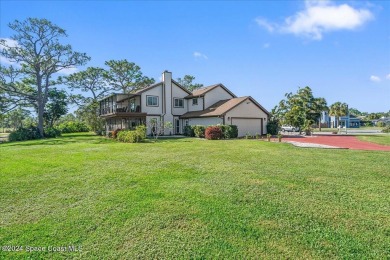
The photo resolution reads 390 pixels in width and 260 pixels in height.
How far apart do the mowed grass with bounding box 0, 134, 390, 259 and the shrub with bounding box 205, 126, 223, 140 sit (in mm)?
14442

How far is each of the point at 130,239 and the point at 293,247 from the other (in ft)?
10.2

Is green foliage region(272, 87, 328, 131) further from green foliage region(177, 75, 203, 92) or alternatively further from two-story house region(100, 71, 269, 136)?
green foliage region(177, 75, 203, 92)

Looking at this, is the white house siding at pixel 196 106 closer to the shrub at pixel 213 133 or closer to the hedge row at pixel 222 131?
the hedge row at pixel 222 131

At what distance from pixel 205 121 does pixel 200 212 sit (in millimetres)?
23805

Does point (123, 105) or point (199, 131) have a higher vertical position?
point (123, 105)

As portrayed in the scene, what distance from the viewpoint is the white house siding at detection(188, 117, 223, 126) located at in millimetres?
27703

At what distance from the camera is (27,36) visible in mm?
32531

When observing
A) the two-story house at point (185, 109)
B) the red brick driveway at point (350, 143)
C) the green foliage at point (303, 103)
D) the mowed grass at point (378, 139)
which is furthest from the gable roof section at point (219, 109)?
the green foliage at point (303, 103)

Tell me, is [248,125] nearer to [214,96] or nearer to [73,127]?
[214,96]

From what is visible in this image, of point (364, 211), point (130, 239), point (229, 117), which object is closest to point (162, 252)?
point (130, 239)

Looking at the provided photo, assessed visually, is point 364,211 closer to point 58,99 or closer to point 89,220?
point 89,220

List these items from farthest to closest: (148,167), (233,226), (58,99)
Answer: (58,99) < (148,167) < (233,226)

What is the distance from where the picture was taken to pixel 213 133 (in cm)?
2464

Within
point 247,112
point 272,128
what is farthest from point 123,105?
point 272,128
